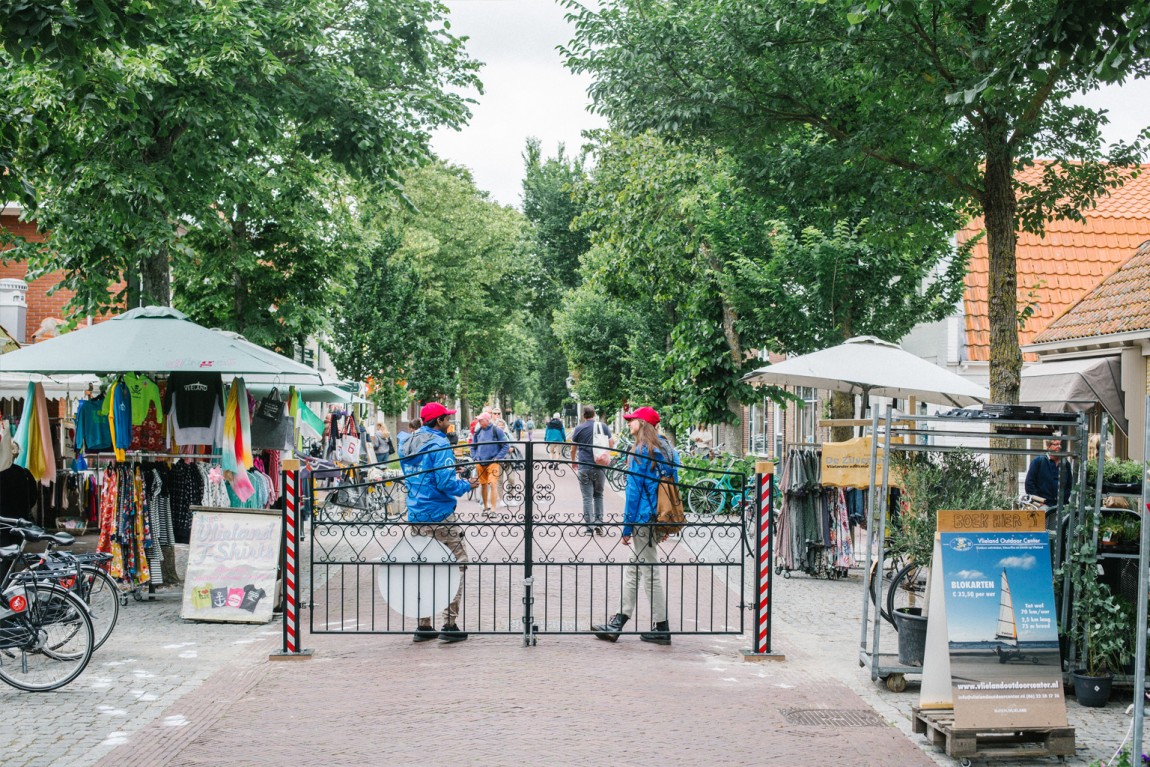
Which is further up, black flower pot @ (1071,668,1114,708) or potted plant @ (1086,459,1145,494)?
potted plant @ (1086,459,1145,494)

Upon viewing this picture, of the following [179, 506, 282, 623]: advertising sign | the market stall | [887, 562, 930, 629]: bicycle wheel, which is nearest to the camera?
[887, 562, 930, 629]: bicycle wheel

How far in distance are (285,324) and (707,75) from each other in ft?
47.9

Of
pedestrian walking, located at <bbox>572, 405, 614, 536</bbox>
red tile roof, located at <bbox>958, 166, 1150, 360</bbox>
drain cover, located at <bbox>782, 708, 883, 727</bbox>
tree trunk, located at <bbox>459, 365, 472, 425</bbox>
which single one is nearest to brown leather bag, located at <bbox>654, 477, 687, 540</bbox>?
drain cover, located at <bbox>782, 708, 883, 727</bbox>

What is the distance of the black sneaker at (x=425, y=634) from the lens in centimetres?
989

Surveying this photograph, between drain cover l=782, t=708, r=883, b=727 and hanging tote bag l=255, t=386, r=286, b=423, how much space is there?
25.1 feet

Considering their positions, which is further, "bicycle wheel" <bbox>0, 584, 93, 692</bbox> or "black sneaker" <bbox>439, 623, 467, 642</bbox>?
"black sneaker" <bbox>439, 623, 467, 642</bbox>

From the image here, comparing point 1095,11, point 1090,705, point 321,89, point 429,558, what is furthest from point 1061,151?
point 321,89

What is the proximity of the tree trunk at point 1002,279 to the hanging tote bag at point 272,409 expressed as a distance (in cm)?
774

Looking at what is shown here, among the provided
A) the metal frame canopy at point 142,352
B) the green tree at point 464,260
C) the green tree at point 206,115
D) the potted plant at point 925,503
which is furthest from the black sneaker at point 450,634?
the green tree at point 464,260

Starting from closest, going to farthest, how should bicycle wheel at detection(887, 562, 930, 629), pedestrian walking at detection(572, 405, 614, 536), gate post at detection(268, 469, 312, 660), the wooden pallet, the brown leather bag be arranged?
the wooden pallet < bicycle wheel at detection(887, 562, 930, 629) < gate post at detection(268, 469, 312, 660) < the brown leather bag < pedestrian walking at detection(572, 405, 614, 536)

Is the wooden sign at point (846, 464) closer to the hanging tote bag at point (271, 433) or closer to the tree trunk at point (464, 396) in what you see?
the hanging tote bag at point (271, 433)

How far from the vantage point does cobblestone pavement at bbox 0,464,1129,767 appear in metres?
6.55

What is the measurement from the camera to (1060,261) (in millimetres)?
21141

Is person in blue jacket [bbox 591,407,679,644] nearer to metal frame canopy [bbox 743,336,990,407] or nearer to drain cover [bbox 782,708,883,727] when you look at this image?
drain cover [bbox 782,708,883,727]
